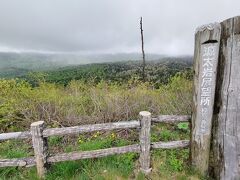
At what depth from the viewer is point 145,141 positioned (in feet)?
13.5

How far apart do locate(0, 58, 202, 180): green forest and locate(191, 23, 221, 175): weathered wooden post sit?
366mm

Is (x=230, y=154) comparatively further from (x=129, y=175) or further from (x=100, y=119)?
(x=100, y=119)

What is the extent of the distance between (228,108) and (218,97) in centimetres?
21

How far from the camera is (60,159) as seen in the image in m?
4.18

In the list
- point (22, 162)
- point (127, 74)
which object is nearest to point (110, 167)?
point (22, 162)

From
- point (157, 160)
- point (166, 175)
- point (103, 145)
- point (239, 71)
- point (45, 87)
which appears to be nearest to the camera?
point (239, 71)

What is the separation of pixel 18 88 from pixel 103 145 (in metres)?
3.01

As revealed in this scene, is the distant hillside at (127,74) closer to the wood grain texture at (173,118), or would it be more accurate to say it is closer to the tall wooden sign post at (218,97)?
the wood grain texture at (173,118)

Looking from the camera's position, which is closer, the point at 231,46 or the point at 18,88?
the point at 231,46

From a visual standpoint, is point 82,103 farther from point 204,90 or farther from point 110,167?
point 204,90

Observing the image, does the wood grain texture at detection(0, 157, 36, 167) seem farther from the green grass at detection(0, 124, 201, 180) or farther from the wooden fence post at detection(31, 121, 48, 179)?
the green grass at detection(0, 124, 201, 180)

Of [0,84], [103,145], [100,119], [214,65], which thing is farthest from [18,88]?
[214,65]

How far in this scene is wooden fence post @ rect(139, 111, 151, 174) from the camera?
4066 millimetres

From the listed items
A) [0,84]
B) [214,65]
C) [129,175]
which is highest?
[214,65]
